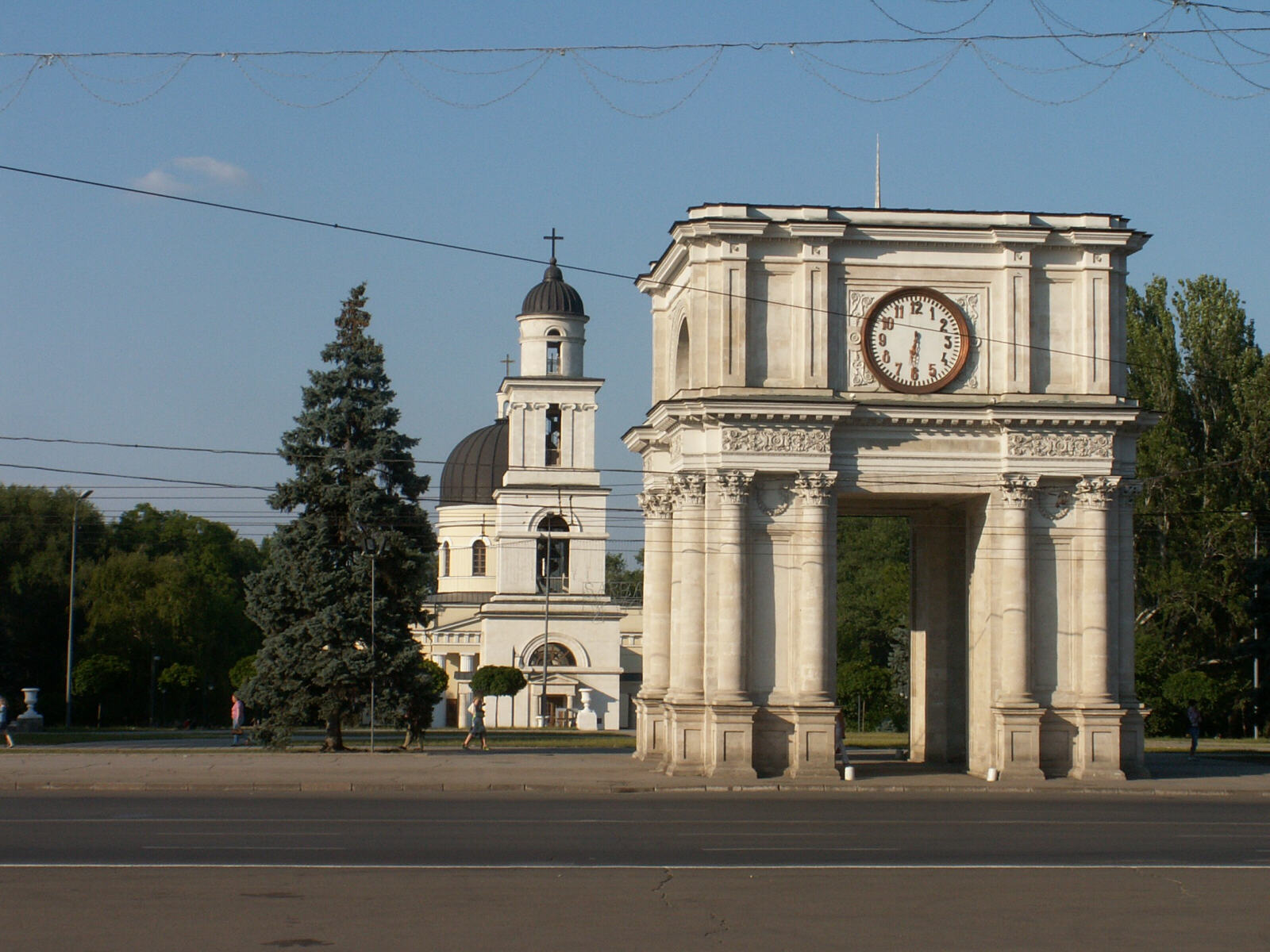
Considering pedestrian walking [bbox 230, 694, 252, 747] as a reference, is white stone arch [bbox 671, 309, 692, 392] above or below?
above

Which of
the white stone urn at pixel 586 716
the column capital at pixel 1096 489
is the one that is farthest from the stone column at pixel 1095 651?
the white stone urn at pixel 586 716

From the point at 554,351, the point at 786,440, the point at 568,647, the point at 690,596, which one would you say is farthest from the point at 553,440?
the point at 786,440

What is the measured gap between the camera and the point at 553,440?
8188 centimetres

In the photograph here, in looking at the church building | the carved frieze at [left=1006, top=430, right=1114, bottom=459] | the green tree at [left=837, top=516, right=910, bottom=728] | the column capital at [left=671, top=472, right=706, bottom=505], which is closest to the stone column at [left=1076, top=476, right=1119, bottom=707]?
the carved frieze at [left=1006, top=430, right=1114, bottom=459]

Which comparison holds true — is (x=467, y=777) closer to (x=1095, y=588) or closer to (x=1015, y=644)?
(x=1015, y=644)

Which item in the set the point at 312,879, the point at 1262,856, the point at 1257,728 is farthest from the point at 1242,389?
the point at 312,879

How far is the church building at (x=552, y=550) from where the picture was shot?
80.4m

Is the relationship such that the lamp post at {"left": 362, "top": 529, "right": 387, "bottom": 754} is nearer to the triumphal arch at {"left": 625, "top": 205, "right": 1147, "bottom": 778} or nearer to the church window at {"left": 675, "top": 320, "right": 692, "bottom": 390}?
the church window at {"left": 675, "top": 320, "right": 692, "bottom": 390}

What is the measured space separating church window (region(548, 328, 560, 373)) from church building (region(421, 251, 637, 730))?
0.04m

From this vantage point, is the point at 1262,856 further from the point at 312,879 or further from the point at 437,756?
the point at 437,756

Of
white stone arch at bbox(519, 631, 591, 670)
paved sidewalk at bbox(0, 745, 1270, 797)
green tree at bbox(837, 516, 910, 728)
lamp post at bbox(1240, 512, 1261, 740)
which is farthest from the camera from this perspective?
white stone arch at bbox(519, 631, 591, 670)

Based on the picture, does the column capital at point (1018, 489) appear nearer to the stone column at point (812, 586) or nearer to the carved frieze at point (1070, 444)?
the carved frieze at point (1070, 444)

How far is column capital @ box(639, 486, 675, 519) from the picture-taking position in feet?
119

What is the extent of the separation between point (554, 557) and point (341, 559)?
41.6m
